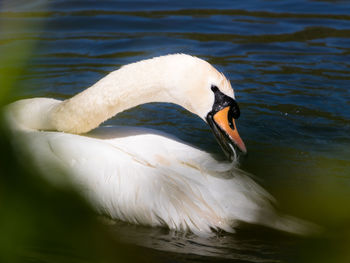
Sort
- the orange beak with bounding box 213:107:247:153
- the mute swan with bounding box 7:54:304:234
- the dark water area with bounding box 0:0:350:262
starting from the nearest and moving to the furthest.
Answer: the dark water area with bounding box 0:0:350:262, the mute swan with bounding box 7:54:304:234, the orange beak with bounding box 213:107:247:153

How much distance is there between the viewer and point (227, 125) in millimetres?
3898

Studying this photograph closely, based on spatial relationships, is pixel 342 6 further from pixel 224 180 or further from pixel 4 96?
pixel 4 96

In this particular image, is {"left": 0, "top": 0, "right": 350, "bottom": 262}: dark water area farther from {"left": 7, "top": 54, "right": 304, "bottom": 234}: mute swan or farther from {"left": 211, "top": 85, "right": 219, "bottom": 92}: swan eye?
{"left": 211, "top": 85, "right": 219, "bottom": 92}: swan eye

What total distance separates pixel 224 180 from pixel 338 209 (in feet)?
8.64

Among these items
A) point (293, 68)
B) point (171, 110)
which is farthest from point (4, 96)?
point (293, 68)

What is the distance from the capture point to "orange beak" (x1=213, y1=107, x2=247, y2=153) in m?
3.82

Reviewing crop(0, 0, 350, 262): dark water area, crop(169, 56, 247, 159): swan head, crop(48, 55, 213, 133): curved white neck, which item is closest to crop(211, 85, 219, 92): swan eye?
crop(169, 56, 247, 159): swan head

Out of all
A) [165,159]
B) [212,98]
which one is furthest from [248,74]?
[165,159]

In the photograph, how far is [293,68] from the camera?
703cm

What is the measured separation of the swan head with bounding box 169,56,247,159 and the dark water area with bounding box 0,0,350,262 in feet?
1.01

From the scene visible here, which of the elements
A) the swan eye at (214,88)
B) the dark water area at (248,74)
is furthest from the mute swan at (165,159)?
the dark water area at (248,74)

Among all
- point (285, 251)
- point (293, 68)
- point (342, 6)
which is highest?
point (342, 6)

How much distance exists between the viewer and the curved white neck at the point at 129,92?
3789mm

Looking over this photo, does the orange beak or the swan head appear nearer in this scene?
the swan head
